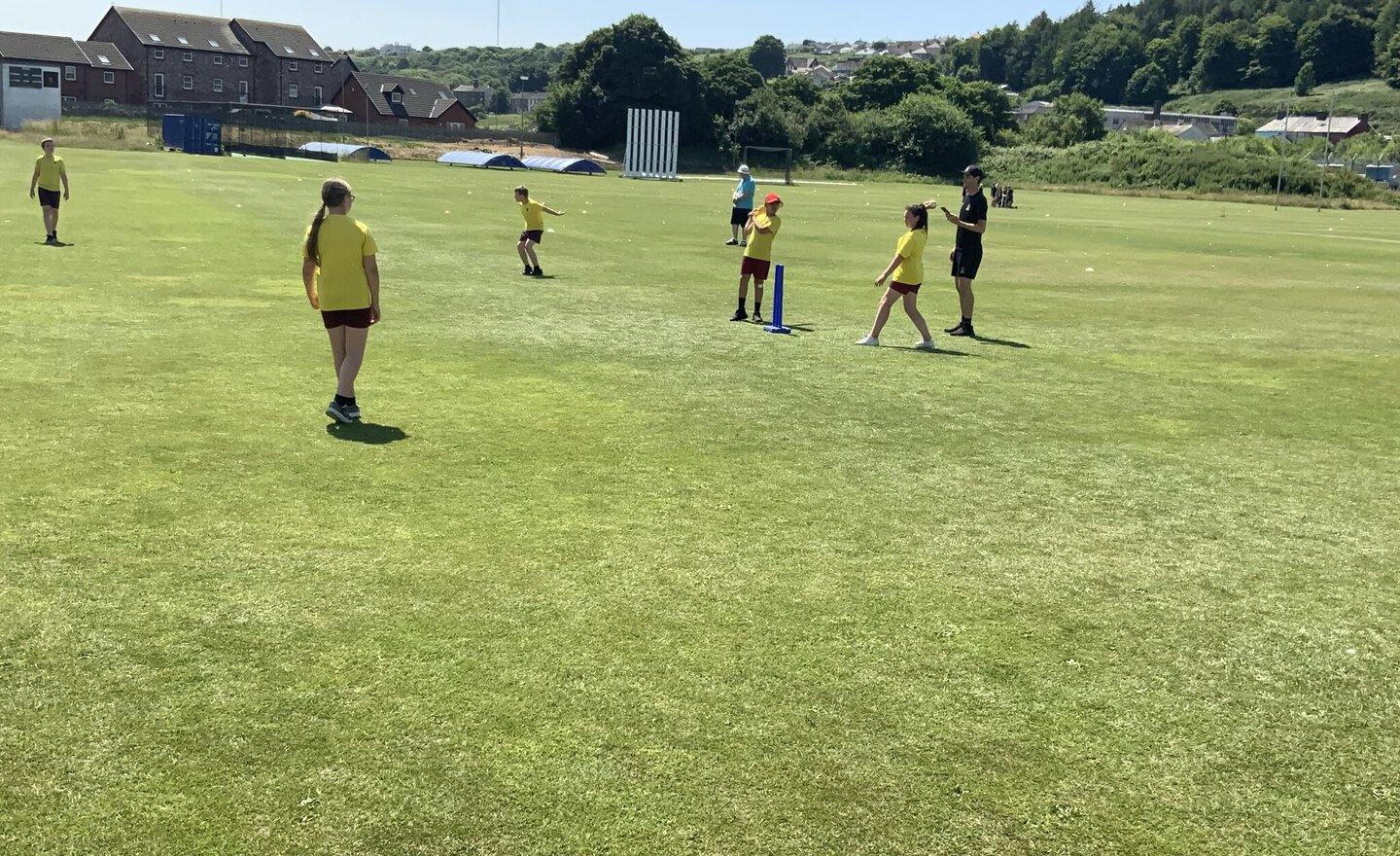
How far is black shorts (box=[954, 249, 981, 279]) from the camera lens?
51.0ft

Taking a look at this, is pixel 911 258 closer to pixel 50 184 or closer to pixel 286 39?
pixel 50 184

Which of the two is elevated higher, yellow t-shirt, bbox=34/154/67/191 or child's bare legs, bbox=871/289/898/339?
yellow t-shirt, bbox=34/154/67/191

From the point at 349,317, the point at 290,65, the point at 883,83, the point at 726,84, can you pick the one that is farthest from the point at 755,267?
the point at 290,65

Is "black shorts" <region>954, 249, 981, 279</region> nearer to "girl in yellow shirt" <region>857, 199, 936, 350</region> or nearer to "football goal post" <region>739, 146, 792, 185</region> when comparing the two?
"girl in yellow shirt" <region>857, 199, 936, 350</region>

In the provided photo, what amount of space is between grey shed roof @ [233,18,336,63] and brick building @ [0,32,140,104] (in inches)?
551

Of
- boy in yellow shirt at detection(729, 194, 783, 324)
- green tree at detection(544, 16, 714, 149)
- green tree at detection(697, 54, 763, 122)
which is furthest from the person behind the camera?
green tree at detection(697, 54, 763, 122)

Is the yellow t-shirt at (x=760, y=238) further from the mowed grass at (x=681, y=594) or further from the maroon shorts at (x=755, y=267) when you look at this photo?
the mowed grass at (x=681, y=594)

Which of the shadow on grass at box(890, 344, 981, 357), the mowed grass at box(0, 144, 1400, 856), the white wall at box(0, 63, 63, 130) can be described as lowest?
the mowed grass at box(0, 144, 1400, 856)

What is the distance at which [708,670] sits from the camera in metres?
5.43

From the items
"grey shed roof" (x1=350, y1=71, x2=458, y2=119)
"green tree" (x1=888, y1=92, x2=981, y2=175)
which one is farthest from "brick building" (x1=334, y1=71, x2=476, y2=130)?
"green tree" (x1=888, y1=92, x2=981, y2=175)

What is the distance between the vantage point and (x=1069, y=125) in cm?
10938

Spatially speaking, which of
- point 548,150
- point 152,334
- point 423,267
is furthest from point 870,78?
point 152,334

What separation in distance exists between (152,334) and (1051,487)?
390 inches

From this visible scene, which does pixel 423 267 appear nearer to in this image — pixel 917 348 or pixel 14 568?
pixel 917 348
